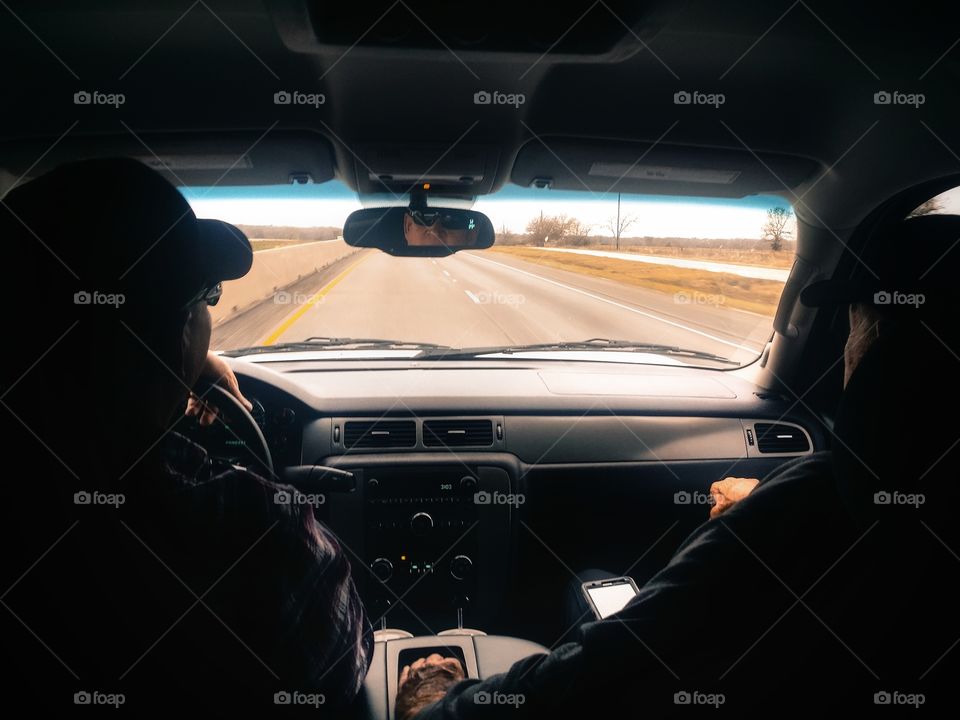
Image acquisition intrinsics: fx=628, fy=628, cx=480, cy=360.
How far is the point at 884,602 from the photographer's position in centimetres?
147

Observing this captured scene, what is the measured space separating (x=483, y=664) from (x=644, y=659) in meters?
1.41

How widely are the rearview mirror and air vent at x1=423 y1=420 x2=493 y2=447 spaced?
106 cm

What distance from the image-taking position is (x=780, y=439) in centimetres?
430

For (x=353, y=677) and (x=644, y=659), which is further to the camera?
(x=353, y=677)

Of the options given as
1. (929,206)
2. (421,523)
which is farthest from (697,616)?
(929,206)

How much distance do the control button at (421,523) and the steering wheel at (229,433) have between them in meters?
1.08

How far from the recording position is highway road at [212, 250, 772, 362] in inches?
203

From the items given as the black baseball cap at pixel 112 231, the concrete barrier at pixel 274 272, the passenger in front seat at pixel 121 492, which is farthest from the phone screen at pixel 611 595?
the concrete barrier at pixel 274 272

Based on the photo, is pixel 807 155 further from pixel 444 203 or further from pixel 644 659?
pixel 644 659

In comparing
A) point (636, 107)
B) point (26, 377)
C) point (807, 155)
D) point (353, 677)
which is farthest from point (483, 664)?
point (807, 155)

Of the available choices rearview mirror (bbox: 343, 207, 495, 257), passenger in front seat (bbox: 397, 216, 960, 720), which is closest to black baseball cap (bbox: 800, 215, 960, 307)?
passenger in front seat (bbox: 397, 216, 960, 720)

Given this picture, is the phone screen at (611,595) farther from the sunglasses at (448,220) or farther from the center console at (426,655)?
the sunglasses at (448,220)

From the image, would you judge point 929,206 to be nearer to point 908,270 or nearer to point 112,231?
point 908,270

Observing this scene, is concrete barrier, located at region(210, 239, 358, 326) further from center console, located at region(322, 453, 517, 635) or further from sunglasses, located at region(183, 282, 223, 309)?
sunglasses, located at region(183, 282, 223, 309)
